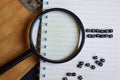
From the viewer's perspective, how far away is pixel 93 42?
648mm

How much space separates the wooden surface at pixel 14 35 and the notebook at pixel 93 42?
2.0 inches

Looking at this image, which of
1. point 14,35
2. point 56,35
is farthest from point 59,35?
point 14,35

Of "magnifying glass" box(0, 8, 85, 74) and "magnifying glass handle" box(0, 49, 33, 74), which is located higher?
"magnifying glass" box(0, 8, 85, 74)

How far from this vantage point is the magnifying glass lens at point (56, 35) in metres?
0.64

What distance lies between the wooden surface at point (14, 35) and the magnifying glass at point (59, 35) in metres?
0.03

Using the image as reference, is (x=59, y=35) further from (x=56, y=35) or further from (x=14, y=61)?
(x=14, y=61)

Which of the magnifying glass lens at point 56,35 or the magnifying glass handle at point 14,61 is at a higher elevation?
the magnifying glass lens at point 56,35

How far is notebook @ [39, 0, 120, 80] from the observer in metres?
0.64

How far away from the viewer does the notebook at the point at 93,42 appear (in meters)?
0.64

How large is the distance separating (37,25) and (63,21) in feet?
0.27

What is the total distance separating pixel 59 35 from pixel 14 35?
137mm

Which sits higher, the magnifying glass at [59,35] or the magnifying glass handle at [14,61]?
the magnifying glass at [59,35]

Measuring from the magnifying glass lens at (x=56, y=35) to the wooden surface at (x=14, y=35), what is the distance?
0.10 ft

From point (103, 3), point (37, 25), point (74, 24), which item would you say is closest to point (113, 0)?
point (103, 3)
